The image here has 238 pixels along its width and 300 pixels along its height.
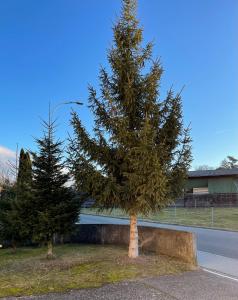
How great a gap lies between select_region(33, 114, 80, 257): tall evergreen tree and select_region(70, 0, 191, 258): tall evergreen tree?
0.96 metres

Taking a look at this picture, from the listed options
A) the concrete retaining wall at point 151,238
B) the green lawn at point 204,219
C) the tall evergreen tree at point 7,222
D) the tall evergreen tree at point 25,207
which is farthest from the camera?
the green lawn at point 204,219

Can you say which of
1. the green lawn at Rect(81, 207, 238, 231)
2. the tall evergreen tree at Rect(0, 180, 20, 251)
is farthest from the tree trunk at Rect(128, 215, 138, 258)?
the green lawn at Rect(81, 207, 238, 231)

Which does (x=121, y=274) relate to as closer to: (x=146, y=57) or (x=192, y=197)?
(x=146, y=57)

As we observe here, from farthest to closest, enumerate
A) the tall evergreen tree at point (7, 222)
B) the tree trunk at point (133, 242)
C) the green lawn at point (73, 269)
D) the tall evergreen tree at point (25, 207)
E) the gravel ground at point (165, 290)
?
the tall evergreen tree at point (7, 222) → the tall evergreen tree at point (25, 207) → the tree trunk at point (133, 242) → the green lawn at point (73, 269) → the gravel ground at point (165, 290)

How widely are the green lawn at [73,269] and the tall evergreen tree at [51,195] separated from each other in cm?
88

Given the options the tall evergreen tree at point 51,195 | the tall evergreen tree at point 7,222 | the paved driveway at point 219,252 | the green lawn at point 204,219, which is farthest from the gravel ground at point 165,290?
the green lawn at point 204,219

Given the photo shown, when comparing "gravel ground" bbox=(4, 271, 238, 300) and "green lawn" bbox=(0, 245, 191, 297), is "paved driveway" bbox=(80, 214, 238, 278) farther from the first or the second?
"gravel ground" bbox=(4, 271, 238, 300)

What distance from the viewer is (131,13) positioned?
1218cm

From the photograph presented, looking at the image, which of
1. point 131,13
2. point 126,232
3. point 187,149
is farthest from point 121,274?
point 131,13

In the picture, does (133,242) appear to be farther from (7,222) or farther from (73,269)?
(7,222)

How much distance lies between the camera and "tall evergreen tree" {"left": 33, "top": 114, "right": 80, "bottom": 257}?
11.8 metres

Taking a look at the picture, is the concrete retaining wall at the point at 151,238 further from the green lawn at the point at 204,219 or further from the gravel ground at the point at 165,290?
the green lawn at the point at 204,219

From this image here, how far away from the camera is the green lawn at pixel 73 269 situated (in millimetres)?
8047

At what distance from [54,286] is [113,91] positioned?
6.09m
